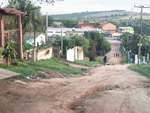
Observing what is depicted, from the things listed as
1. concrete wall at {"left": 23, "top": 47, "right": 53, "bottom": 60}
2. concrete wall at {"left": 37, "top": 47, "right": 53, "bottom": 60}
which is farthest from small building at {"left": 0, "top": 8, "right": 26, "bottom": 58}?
concrete wall at {"left": 37, "top": 47, "right": 53, "bottom": 60}

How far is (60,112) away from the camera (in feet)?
26.2

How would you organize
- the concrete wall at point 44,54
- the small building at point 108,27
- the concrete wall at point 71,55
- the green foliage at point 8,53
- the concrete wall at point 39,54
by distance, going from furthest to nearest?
the small building at point 108,27
the concrete wall at point 71,55
the concrete wall at point 44,54
the concrete wall at point 39,54
the green foliage at point 8,53

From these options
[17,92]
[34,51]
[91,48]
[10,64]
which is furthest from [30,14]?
[91,48]

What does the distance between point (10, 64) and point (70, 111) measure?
10074 millimetres

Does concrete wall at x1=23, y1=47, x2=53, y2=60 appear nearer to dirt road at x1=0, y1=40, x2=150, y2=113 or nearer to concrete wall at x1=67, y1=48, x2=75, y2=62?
concrete wall at x1=67, y1=48, x2=75, y2=62

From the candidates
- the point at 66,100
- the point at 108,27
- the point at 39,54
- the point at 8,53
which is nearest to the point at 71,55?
the point at 39,54

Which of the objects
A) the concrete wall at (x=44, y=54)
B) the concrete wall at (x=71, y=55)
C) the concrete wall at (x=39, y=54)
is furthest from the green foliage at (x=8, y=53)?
the concrete wall at (x=71, y=55)

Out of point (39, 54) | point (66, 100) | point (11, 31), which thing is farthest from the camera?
point (39, 54)

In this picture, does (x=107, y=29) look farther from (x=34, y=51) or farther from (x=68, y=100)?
(x=68, y=100)

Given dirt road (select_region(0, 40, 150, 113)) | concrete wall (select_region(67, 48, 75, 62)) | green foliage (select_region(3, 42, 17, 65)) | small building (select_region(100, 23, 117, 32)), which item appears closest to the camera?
dirt road (select_region(0, 40, 150, 113))

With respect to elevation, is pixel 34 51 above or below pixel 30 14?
below

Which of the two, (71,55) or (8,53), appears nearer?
(8,53)

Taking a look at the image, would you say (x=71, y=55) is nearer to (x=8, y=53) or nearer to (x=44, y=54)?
(x=44, y=54)

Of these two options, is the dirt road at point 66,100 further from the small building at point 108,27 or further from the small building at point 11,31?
the small building at point 108,27
